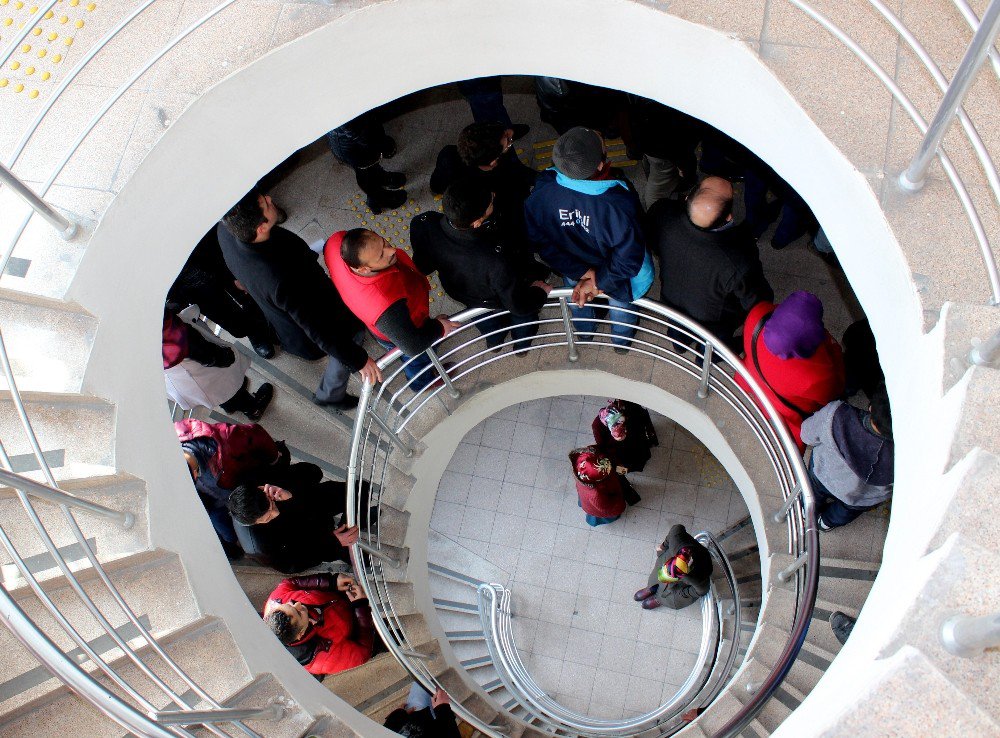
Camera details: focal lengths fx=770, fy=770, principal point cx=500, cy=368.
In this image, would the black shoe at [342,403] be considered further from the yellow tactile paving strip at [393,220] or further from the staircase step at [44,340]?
the staircase step at [44,340]

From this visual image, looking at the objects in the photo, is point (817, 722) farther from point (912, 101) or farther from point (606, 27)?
point (606, 27)

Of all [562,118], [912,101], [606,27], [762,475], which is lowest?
[762,475]

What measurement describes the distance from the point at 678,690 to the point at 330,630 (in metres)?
3.41

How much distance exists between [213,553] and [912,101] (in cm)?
322

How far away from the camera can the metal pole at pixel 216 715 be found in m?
2.46

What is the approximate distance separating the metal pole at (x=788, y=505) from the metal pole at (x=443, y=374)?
1978 mm

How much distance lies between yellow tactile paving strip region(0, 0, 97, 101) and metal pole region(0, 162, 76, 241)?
72 centimetres

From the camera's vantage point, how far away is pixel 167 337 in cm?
416

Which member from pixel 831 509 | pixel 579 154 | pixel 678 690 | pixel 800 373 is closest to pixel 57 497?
pixel 579 154

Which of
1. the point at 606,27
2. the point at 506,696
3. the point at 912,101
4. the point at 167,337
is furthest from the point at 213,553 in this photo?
the point at 506,696

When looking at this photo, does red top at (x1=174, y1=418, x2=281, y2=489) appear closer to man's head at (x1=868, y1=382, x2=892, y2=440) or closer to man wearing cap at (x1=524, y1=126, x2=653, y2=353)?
man wearing cap at (x1=524, y1=126, x2=653, y2=353)

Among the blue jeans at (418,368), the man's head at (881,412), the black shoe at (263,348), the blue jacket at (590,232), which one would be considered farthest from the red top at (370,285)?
the man's head at (881,412)

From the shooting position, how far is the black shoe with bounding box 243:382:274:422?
520 centimetres

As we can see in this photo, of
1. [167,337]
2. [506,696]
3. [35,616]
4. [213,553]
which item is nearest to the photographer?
[35,616]
